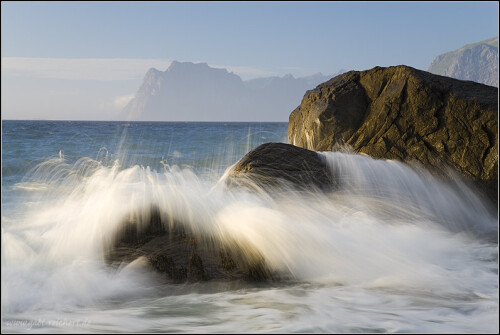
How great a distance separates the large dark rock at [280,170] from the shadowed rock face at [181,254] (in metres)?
1.19

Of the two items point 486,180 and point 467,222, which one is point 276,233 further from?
point 486,180

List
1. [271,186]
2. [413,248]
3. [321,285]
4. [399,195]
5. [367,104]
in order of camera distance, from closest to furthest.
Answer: [321,285] → [413,248] → [271,186] → [399,195] → [367,104]

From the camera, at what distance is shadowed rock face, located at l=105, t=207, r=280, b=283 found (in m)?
4.64

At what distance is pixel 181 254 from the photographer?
185 inches

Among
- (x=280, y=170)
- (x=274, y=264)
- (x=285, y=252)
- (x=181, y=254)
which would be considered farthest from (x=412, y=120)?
(x=181, y=254)

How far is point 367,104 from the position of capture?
852 cm

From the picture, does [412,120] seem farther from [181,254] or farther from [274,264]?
[181,254]

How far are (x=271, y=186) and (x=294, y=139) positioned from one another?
3552 millimetres

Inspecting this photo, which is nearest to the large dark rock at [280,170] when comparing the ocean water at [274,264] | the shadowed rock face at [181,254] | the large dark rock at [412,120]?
the ocean water at [274,264]

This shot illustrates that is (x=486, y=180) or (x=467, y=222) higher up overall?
(x=486, y=180)

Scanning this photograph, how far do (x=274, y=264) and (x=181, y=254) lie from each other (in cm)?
89

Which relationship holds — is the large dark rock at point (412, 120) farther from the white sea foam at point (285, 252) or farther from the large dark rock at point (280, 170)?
the large dark rock at point (280, 170)

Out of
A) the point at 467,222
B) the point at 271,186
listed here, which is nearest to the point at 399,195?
the point at 467,222

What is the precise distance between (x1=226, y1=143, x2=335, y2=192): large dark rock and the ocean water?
18cm
